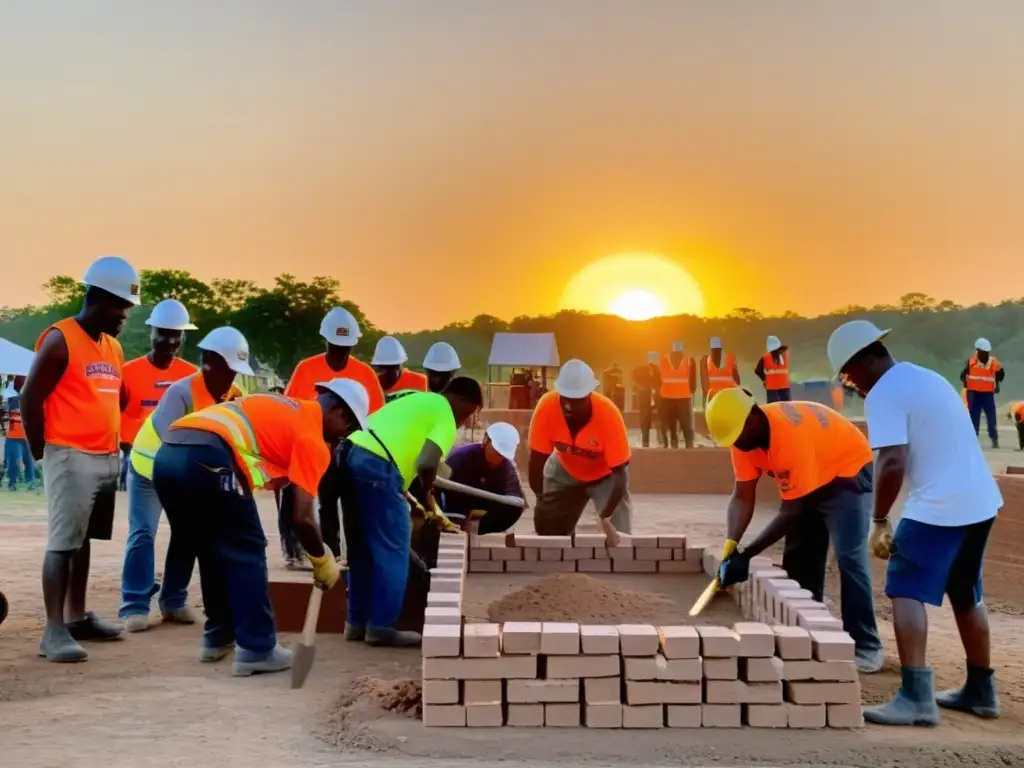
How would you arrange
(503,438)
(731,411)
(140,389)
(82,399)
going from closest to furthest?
(731,411) < (82,399) < (140,389) < (503,438)

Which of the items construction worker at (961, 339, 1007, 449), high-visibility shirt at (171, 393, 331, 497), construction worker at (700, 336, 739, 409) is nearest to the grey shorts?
high-visibility shirt at (171, 393, 331, 497)

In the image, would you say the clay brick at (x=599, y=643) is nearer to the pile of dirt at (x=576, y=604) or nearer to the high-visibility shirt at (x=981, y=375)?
the pile of dirt at (x=576, y=604)

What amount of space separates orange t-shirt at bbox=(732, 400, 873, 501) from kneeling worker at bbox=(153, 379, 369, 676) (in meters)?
1.83

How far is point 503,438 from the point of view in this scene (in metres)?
5.82

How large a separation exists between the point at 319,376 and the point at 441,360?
0.98 meters

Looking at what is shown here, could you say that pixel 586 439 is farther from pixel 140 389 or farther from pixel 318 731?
pixel 318 731

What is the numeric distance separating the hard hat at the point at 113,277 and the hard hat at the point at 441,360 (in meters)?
2.54

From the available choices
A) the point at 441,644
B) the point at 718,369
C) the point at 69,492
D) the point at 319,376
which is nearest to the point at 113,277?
the point at 69,492

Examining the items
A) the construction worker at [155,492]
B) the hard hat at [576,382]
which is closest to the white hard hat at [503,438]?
the hard hat at [576,382]

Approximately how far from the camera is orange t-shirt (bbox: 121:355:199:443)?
5.61 meters

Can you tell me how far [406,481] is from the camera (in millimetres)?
4742

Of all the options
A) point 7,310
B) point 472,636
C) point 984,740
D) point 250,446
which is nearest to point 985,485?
point 984,740

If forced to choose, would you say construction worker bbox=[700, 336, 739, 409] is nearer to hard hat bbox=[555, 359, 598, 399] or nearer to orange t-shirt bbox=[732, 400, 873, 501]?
hard hat bbox=[555, 359, 598, 399]

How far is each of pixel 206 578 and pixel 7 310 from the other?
54.2 meters
